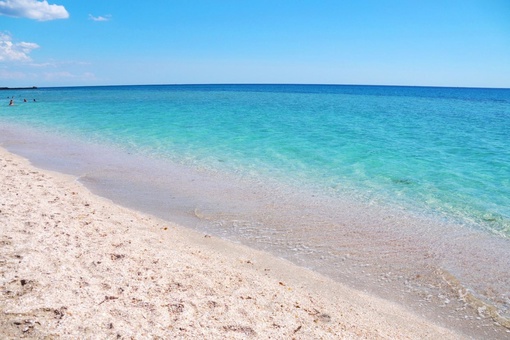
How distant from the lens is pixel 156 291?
4234 millimetres

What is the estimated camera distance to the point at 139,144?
16.3m

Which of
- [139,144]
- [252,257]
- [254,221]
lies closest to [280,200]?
[254,221]

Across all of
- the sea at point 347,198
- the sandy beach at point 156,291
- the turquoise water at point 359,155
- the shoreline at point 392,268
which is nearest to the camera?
the sandy beach at point 156,291

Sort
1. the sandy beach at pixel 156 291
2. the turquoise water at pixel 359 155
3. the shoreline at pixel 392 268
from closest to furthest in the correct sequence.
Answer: the sandy beach at pixel 156 291 < the shoreline at pixel 392 268 < the turquoise water at pixel 359 155

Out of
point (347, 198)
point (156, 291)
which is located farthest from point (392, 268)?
point (156, 291)

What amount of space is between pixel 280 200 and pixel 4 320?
20.7ft

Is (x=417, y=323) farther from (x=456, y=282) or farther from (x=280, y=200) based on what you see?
(x=280, y=200)

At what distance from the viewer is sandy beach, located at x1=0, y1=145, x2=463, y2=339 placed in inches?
139

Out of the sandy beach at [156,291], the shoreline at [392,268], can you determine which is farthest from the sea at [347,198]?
the sandy beach at [156,291]

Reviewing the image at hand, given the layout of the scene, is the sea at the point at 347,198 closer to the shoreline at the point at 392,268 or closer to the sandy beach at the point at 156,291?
the shoreline at the point at 392,268

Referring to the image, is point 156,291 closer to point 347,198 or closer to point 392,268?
point 392,268

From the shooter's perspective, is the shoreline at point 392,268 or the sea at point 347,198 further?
the sea at point 347,198

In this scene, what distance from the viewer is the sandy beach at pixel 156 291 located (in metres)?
3.54

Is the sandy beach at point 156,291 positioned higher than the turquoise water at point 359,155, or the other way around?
the turquoise water at point 359,155
